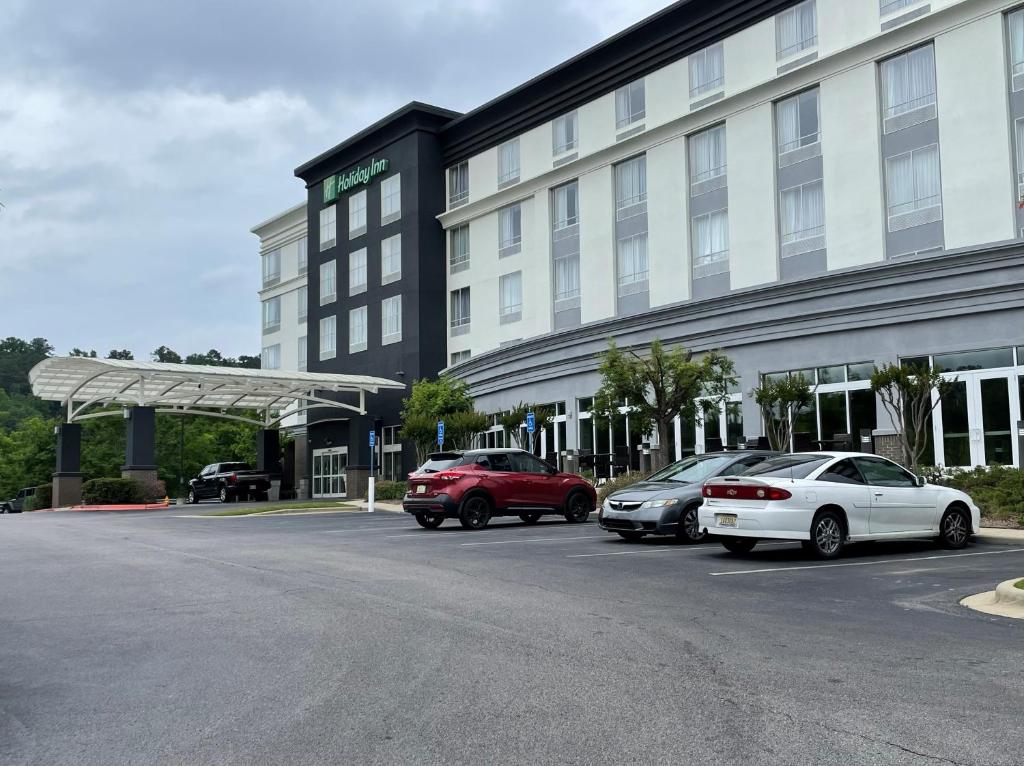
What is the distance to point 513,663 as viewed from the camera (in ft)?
23.6

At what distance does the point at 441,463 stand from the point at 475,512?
1318 mm

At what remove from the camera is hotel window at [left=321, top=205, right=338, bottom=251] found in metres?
57.6

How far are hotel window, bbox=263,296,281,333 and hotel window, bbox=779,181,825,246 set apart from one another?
40.4 metres

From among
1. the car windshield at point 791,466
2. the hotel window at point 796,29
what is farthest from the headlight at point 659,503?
the hotel window at point 796,29

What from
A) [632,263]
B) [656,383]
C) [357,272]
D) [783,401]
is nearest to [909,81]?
[783,401]

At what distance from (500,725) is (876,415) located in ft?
84.4

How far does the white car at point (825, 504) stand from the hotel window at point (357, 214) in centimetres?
4257

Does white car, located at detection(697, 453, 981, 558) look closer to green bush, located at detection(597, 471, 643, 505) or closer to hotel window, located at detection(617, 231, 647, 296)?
green bush, located at detection(597, 471, 643, 505)

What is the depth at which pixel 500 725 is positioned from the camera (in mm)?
5598

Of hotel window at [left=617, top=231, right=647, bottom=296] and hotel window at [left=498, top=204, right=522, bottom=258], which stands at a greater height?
hotel window at [left=498, top=204, right=522, bottom=258]

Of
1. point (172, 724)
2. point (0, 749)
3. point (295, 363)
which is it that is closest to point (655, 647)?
point (172, 724)

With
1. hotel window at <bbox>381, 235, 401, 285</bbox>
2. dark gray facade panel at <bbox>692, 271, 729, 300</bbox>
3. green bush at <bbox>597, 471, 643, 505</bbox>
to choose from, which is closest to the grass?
green bush at <bbox>597, 471, 643, 505</bbox>

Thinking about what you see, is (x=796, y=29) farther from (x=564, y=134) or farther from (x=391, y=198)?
(x=391, y=198)

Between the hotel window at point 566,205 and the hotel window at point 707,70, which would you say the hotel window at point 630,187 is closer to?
the hotel window at point 566,205
